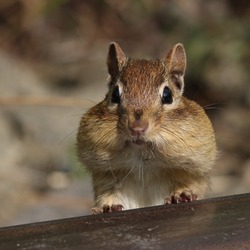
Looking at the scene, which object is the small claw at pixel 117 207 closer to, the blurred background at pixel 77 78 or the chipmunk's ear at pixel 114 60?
the chipmunk's ear at pixel 114 60

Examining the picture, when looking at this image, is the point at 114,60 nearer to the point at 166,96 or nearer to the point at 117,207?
the point at 166,96

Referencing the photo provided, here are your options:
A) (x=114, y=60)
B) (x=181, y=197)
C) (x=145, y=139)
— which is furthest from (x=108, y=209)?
(x=114, y=60)

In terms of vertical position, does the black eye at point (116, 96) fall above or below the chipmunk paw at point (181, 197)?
above

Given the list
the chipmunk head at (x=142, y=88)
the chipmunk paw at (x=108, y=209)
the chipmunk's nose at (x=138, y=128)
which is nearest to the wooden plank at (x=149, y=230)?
the chipmunk's nose at (x=138, y=128)

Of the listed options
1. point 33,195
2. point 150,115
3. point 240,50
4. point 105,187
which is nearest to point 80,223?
point 150,115

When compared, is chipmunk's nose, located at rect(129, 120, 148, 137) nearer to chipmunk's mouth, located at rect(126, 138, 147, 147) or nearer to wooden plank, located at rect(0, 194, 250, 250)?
chipmunk's mouth, located at rect(126, 138, 147, 147)
